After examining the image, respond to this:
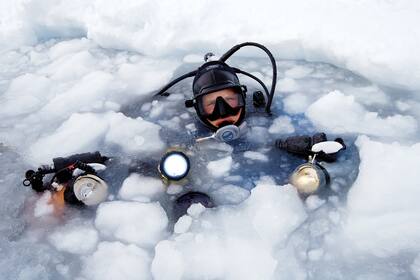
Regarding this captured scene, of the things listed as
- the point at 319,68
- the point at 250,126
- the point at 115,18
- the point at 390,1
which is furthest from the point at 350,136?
the point at 115,18

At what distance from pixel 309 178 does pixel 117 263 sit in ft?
4.87

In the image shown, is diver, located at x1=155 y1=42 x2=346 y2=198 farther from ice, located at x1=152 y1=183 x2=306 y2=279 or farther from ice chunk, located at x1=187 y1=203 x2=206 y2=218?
ice chunk, located at x1=187 y1=203 x2=206 y2=218

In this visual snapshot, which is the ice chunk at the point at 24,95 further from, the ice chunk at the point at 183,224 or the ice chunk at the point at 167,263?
the ice chunk at the point at 167,263

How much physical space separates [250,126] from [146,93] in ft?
4.37

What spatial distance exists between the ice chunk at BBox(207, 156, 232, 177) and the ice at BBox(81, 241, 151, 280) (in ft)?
2.96

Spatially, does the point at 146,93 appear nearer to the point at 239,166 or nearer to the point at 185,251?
the point at 239,166

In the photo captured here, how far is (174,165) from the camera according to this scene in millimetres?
3049

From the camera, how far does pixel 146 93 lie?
4.38 metres

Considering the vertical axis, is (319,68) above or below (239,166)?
above

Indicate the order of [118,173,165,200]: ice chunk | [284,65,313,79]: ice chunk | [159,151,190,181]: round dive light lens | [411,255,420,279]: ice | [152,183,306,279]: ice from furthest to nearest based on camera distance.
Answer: [284,65,313,79]: ice chunk → [118,173,165,200]: ice chunk → [159,151,190,181]: round dive light lens → [152,183,306,279]: ice → [411,255,420,279]: ice

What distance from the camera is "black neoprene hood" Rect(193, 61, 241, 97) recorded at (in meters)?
3.38

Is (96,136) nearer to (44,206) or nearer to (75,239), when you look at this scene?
(44,206)

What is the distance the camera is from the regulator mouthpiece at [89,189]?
2949 millimetres

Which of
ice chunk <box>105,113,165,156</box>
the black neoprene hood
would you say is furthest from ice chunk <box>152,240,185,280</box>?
the black neoprene hood
